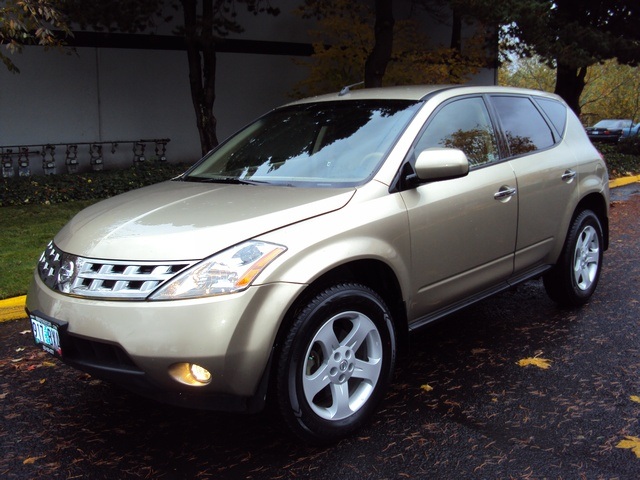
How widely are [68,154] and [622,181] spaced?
460 inches

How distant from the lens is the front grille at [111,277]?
9.51 ft

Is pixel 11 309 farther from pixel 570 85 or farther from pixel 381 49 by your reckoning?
pixel 570 85

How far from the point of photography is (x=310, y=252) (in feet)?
10.2

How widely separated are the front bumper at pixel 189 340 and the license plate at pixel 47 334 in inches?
3.2

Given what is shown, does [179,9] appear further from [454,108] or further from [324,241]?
[324,241]

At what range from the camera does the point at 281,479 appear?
3014mm

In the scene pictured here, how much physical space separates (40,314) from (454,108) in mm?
2700

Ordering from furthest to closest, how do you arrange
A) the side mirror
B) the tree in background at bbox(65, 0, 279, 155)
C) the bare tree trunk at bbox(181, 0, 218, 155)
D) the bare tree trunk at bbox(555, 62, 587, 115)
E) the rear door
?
the bare tree trunk at bbox(555, 62, 587, 115)
the bare tree trunk at bbox(181, 0, 218, 155)
the tree in background at bbox(65, 0, 279, 155)
the rear door
the side mirror

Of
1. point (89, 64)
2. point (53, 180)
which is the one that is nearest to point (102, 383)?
point (53, 180)

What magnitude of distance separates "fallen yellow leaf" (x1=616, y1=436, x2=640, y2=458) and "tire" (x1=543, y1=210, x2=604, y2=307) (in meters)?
1.98

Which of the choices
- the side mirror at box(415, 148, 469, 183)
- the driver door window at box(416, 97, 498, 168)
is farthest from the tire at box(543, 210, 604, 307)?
the side mirror at box(415, 148, 469, 183)

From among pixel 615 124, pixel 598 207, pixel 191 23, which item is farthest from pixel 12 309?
pixel 615 124

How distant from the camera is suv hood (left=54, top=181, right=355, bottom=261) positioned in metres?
2.99

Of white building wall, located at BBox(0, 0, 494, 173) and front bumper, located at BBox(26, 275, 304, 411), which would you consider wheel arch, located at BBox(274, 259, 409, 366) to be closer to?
front bumper, located at BBox(26, 275, 304, 411)
